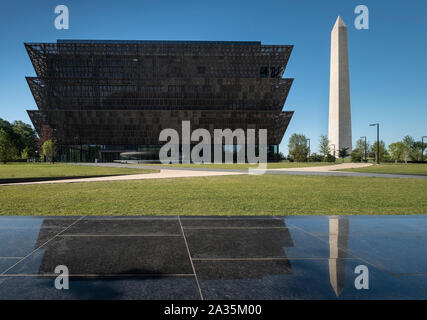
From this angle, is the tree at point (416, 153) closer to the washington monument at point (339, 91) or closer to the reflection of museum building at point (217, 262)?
the washington monument at point (339, 91)

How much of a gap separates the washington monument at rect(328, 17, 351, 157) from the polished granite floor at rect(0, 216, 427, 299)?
78.1 meters

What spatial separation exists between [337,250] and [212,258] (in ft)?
5.92

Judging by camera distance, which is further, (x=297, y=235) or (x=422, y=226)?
(x=422, y=226)

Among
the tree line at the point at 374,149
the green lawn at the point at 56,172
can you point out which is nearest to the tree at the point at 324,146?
the tree line at the point at 374,149

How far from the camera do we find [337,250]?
365 centimetres

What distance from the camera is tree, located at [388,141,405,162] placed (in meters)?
89.2

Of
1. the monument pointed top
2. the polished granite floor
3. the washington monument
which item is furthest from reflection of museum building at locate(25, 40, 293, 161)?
the polished granite floor

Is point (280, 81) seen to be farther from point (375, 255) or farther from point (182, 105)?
point (375, 255)

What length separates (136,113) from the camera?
234 feet

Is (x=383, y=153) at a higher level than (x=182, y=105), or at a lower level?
lower

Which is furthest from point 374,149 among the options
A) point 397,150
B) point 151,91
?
point 151,91

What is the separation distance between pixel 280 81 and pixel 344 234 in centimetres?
7280

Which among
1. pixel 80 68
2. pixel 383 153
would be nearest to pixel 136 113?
pixel 80 68
